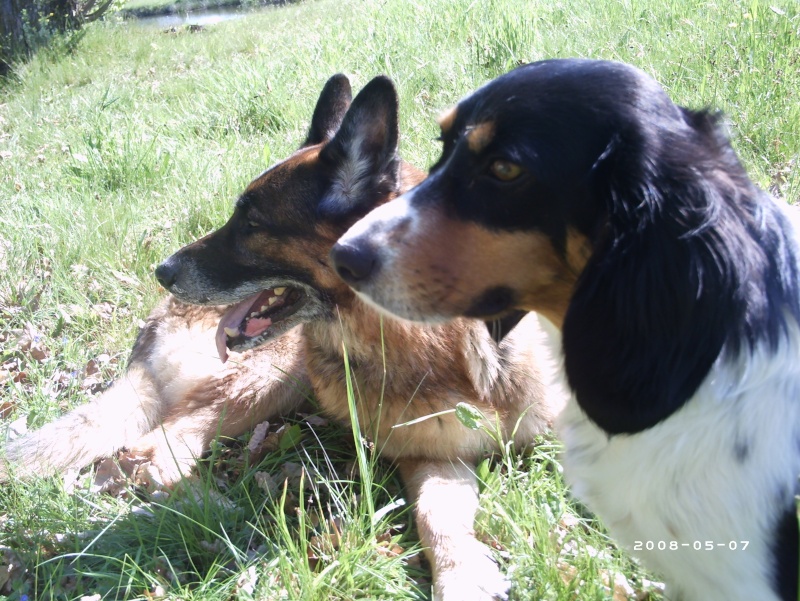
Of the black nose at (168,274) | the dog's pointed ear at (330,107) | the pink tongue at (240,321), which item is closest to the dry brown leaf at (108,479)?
the pink tongue at (240,321)

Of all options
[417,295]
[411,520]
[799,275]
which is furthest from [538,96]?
[411,520]

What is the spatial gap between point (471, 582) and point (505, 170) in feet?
4.64

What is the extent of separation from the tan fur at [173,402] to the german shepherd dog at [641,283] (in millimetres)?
1699

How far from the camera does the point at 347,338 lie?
3.16 m

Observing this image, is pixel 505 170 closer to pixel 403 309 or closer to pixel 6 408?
pixel 403 309

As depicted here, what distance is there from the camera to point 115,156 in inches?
232

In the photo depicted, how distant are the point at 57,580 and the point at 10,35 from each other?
38.3 feet

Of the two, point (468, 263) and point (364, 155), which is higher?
point (364, 155)

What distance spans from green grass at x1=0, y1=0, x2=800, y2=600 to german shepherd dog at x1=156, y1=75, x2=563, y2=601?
182 mm

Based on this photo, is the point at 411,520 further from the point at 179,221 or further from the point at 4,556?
the point at 179,221

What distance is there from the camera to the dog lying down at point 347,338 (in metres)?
2.96

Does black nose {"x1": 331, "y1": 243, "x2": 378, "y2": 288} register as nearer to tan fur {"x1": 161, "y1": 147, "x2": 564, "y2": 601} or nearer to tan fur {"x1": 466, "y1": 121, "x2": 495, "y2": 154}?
tan fur {"x1": 466, "y1": 121, "x2": 495, "y2": 154}

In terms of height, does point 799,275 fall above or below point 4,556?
above

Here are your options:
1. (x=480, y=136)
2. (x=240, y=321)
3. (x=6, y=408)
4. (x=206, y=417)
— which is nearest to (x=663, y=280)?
(x=480, y=136)
